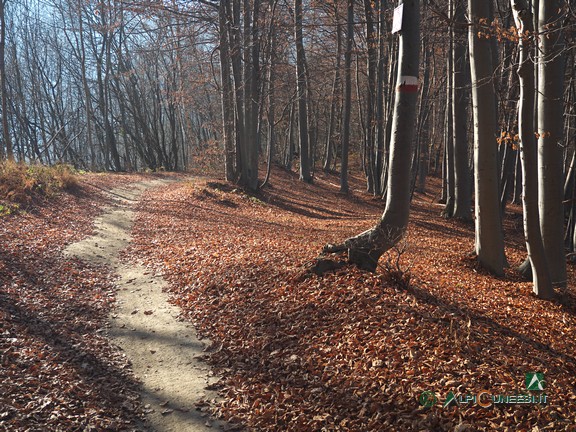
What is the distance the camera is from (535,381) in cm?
406

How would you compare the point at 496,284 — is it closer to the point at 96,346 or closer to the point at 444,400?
the point at 444,400

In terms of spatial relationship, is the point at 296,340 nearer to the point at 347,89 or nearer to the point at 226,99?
the point at 226,99

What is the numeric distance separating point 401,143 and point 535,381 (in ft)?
10.8

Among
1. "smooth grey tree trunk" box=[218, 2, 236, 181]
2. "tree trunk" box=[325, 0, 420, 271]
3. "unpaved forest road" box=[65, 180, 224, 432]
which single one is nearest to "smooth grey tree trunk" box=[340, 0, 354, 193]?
"smooth grey tree trunk" box=[218, 2, 236, 181]

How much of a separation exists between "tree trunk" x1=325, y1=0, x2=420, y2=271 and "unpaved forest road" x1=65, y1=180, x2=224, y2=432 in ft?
9.10

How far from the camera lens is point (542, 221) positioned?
7.04 m

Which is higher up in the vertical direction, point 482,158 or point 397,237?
point 482,158

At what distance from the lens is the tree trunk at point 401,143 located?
235 inches

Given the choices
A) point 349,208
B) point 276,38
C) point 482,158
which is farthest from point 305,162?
point 482,158

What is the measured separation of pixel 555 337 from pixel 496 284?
86.2 inches

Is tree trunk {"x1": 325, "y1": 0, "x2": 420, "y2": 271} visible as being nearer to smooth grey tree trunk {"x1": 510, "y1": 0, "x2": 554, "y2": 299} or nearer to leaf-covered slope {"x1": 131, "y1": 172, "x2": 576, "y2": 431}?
leaf-covered slope {"x1": 131, "y1": 172, "x2": 576, "y2": 431}

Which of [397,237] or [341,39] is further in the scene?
[341,39]

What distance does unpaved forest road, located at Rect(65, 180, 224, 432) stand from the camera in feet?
14.5

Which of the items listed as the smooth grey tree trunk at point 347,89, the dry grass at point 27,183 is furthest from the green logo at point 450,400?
the smooth grey tree trunk at point 347,89
